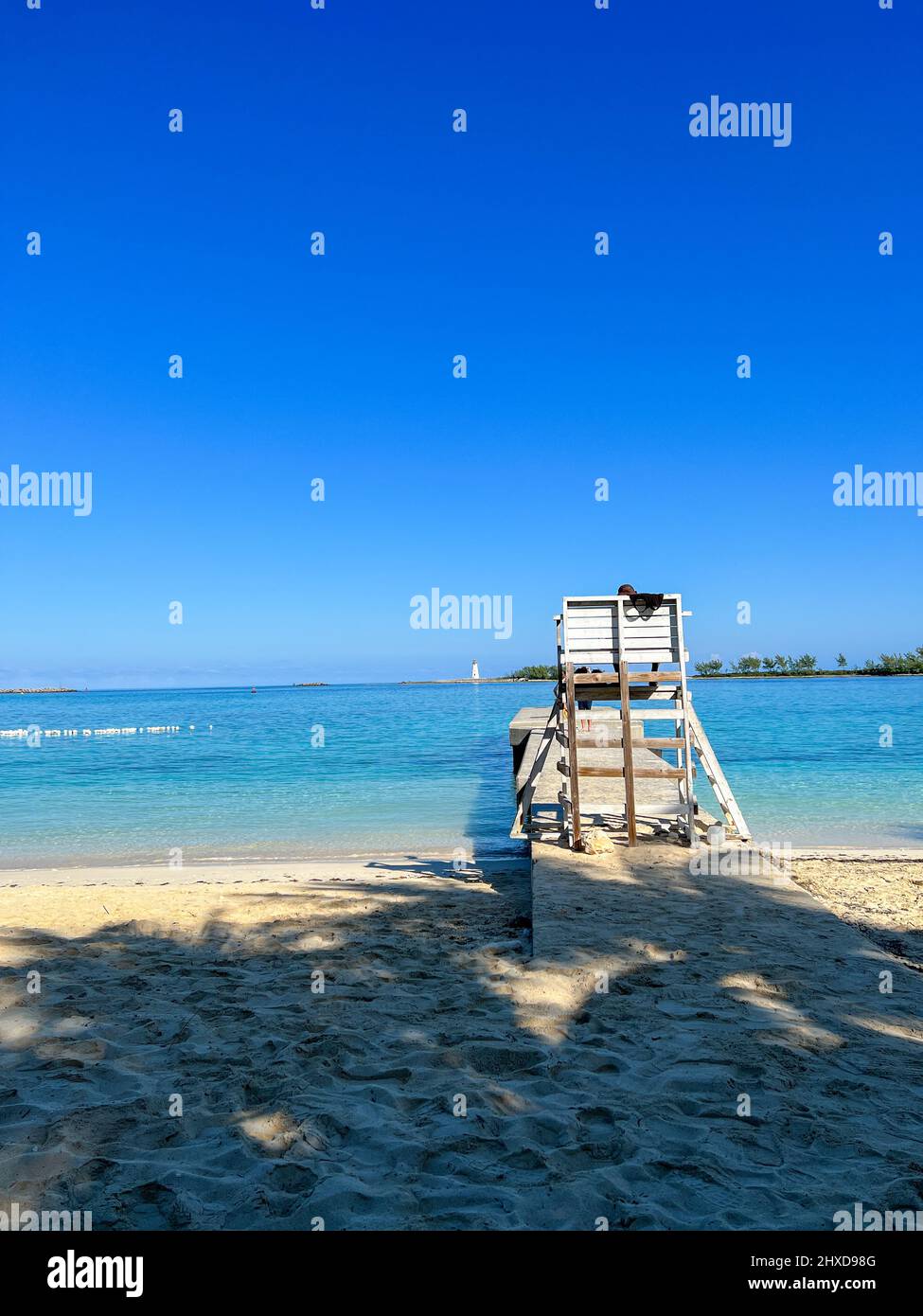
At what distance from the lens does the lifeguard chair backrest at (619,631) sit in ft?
29.2

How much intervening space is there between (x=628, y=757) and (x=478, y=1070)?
16.6 ft

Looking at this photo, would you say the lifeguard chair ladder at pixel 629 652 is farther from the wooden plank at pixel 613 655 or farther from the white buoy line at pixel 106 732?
the white buoy line at pixel 106 732

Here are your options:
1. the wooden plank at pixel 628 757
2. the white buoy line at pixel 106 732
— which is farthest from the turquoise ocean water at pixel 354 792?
the white buoy line at pixel 106 732

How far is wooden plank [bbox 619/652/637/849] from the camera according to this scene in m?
8.54

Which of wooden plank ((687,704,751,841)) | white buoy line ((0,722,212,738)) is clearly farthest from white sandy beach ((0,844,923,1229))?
white buoy line ((0,722,212,738))

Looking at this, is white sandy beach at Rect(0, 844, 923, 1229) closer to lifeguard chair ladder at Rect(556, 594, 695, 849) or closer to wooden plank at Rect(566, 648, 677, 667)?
lifeguard chair ladder at Rect(556, 594, 695, 849)

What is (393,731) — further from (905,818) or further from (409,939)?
(409,939)

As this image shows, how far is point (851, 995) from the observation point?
15.4ft

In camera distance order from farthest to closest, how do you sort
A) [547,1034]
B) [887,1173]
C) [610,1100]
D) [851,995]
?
[851,995] → [547,1034] → [610,1100] → [887,1173]

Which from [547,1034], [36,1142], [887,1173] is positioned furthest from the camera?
[547,1034]

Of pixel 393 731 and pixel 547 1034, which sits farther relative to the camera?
pixel 393 731

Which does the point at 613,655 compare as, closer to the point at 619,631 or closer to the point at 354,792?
the point at 619,631

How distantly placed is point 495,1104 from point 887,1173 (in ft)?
5.14
